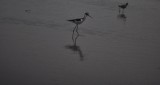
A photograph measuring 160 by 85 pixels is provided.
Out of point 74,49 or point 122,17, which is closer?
point 74,49

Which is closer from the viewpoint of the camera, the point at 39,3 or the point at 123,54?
the point at 123,54

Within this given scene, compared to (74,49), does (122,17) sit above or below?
below

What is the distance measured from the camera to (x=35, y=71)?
370 inches

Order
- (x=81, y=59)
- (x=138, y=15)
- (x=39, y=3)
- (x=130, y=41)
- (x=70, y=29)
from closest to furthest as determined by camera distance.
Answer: (x=81, y=59), (x=130, y=41), (x=70, y=29), (x=138, y=15), (x=39, y=3)

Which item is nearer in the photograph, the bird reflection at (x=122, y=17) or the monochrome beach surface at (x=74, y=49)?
the monochrome beach surface at (x=74, y=49)

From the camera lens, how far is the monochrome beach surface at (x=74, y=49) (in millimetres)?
9406

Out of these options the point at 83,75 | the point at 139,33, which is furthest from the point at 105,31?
the point at 83,75

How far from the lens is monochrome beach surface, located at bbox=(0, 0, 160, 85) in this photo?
30.9 feet

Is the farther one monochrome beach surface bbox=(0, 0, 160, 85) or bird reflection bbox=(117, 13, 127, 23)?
bird reflection bbox=(117, 13, 127, 23)

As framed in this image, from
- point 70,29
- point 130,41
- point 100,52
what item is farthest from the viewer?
point 70,29

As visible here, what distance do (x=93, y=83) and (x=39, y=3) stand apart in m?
14.7

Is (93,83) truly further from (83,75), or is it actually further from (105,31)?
(105,31)

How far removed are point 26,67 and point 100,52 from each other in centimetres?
327

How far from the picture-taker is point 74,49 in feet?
39.7
